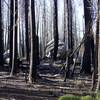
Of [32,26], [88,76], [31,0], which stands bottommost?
[88,76]

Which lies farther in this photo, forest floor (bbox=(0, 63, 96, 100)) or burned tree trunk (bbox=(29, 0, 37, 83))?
burned tree trunk (bbox=(29, 0, 37, 83))

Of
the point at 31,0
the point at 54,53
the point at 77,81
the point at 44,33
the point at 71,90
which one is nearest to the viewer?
the point at 71,90

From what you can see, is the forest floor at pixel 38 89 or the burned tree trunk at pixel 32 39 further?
the burned tree trunk at pixel 32 39

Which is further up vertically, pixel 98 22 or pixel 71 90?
pixel 98 22

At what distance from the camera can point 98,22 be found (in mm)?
14859

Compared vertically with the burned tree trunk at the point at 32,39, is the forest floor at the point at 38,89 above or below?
below

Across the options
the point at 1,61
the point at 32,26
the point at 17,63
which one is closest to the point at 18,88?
the point at 32,26

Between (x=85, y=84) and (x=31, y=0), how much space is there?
4.83 meters

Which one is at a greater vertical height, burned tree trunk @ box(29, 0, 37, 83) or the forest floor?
burned tree trunk @ box(29, 0, 37, 83)

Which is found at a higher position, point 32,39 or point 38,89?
point 32,39

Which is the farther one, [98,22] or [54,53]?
[54,53]

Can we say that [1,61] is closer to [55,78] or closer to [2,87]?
[55,78]

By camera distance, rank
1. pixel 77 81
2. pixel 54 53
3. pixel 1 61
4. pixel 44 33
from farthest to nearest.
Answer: pixel 44 33 < pixel 54 53 < pixel 1 61 < pixel 77 81

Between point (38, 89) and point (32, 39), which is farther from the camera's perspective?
point (32, 39)
